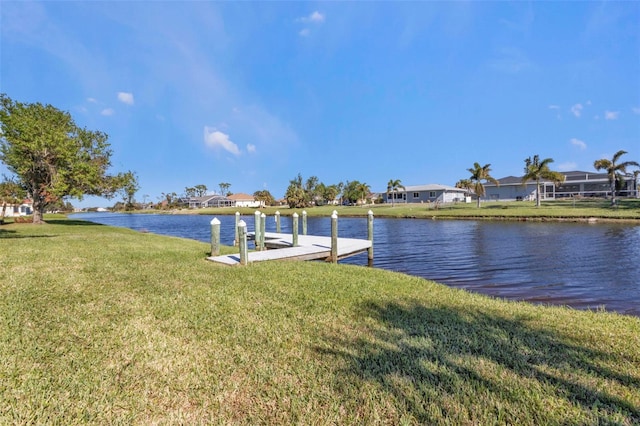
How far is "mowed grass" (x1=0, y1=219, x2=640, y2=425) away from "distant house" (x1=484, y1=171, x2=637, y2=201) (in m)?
62.7

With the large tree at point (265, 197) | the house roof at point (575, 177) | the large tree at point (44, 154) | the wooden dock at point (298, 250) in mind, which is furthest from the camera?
the large tree at point (265, 197)

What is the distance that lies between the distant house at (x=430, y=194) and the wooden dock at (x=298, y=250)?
56.5 metres

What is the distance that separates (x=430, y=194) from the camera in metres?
70.9

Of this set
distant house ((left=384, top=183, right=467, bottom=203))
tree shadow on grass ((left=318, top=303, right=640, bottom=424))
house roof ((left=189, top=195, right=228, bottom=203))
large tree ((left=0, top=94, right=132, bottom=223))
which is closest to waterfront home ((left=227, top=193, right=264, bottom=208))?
house roof ((left=189, top=195, right=228, bottom=203))

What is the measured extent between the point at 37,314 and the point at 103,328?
127cm

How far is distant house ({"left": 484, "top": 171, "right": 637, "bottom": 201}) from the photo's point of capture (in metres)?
58.6

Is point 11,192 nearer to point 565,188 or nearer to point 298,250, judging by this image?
point 298,250

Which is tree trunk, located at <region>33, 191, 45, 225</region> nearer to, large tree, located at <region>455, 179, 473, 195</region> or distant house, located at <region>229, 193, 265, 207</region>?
large tree, located at <region>455, 179, 473, 195</region>

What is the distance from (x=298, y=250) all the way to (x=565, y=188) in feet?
227

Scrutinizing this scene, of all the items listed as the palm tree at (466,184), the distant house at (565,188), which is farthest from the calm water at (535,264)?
the palm tree at (466,184)

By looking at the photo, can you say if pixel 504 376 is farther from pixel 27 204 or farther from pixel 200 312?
pixel 27 204

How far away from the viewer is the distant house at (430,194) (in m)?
68.6

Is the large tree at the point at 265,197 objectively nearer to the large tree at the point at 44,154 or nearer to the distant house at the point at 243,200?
the distant house at the point at 243,200

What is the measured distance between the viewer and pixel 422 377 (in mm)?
3287
